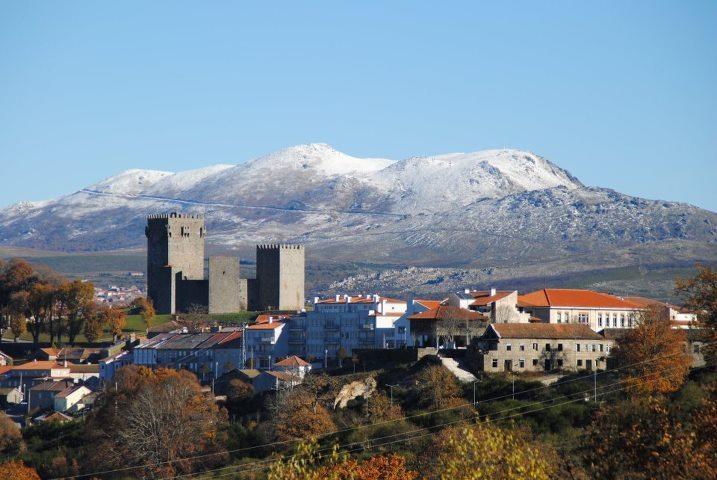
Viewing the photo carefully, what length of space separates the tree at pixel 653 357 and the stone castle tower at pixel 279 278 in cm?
5604

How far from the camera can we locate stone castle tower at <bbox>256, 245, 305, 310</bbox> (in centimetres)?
12419

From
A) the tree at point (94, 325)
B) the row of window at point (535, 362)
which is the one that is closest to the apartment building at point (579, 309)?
the row of window at point (535, 362)

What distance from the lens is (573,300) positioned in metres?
87.2

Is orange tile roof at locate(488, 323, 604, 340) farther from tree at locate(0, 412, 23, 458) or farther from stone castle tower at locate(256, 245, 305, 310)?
stone castle tower at locate(256, 245, 305, 310)

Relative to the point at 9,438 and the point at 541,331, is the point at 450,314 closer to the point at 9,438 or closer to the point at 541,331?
the point at 541,331

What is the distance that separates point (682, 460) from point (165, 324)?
79.7 m

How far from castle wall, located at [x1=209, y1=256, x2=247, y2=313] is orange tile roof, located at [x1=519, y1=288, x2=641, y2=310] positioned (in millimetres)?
37487

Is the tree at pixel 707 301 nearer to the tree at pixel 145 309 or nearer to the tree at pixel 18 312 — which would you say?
the tree at pixel 145 309

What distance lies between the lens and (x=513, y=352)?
73500 mm

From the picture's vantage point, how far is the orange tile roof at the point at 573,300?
86.1 m

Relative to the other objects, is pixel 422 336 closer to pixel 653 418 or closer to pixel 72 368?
pixel 72 368

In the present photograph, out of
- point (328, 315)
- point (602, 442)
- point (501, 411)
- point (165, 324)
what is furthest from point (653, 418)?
point (165, 324)

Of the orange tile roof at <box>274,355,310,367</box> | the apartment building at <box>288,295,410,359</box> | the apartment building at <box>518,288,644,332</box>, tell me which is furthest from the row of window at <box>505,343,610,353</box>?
the orange tile roof at <box>274,355,310,367</box>

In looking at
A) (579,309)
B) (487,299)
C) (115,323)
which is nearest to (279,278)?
(115,323)
